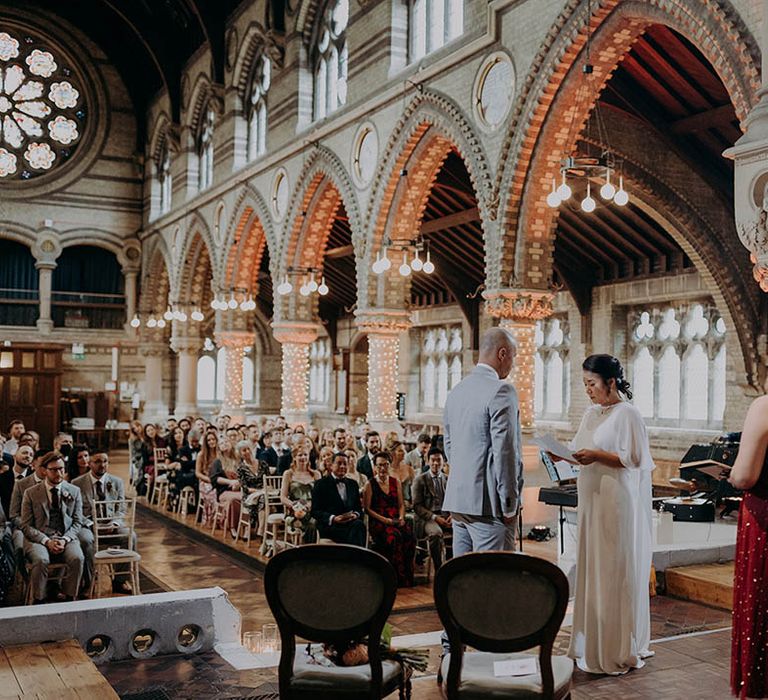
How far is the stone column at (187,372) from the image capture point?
78.8 feet

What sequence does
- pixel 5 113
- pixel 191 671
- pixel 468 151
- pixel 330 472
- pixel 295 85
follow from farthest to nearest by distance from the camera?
1. pixel 5 113
2. pixel 295 85
3. pixel 468 151
4. pixel 330 472
5. pixel 191 671

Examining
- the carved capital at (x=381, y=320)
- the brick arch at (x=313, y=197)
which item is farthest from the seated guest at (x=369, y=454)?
the brick arch at (x=313, y=197)

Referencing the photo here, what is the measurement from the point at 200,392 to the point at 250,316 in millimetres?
9090

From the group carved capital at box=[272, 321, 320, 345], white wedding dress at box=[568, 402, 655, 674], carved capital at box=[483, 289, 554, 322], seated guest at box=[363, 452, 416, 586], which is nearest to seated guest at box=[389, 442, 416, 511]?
seated guest at box=[363, 452, 416, 586]

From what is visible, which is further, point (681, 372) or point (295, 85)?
point (295, 85)

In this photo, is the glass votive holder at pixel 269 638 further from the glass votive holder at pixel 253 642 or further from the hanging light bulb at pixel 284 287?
the hanging light bulb at pixel 284 287

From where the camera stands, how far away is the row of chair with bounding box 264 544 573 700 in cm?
303

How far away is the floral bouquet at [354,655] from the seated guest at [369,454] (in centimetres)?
657

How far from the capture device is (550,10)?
1021cm

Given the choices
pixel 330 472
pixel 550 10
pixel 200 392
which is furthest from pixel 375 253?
pixel 200 392

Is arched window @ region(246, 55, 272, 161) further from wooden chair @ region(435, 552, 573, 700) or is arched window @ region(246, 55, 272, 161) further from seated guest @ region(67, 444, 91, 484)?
wooden chair @ region(435, 552, 573, 700)

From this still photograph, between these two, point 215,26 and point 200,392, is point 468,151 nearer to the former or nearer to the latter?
point 215,26

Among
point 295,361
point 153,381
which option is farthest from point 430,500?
point 153,381

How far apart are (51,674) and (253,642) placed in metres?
1.74
